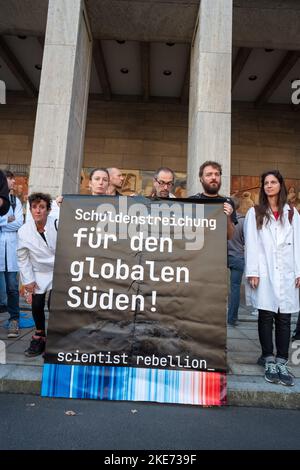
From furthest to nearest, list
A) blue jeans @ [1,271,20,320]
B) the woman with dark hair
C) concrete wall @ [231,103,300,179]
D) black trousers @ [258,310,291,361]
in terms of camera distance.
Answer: concrete wall @ [231,103,300,179]
blue jeans @ [1,271,20,320]
the woman with dark hair
black trousers @ [258,310,291,361]

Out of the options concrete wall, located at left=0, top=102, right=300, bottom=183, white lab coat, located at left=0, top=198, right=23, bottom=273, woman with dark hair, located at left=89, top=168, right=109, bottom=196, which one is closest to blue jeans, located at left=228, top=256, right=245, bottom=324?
woman with dark hair, located at left=89, top=168, right=109, bottom=196

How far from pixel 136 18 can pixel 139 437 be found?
27.5 feet

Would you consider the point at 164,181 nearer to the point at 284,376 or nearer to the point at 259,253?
the point at 259,253

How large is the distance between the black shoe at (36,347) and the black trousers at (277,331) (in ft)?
7.30

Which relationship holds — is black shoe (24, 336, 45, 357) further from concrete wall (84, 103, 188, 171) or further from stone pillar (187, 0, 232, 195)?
concrete wall (84, 103, 188, 171)

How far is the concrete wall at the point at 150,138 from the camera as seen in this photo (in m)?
13.2

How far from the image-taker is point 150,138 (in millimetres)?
13336

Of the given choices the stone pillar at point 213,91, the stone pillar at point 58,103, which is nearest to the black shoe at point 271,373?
the stone pillar at point 213,91

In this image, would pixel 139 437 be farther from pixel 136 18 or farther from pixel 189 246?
pixel 136 18

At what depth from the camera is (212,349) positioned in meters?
2.86

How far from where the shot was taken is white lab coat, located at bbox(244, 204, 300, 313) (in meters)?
3.26

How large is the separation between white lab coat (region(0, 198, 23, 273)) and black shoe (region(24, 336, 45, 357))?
1427 mm

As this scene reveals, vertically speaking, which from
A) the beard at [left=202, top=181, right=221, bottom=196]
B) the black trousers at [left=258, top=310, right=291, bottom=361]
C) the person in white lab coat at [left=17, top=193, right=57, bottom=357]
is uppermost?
the beard at [left=202, top=181, right=221, bottom=196]
